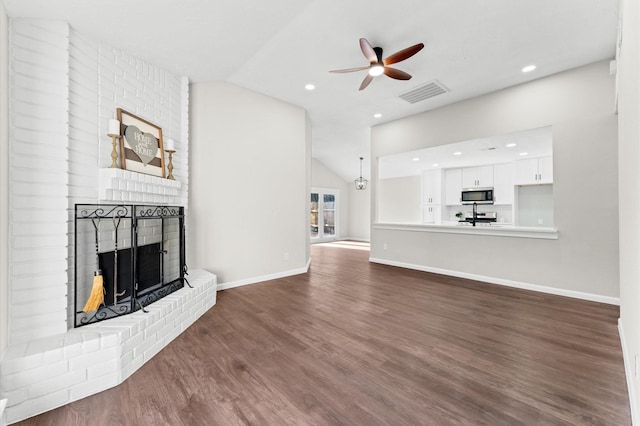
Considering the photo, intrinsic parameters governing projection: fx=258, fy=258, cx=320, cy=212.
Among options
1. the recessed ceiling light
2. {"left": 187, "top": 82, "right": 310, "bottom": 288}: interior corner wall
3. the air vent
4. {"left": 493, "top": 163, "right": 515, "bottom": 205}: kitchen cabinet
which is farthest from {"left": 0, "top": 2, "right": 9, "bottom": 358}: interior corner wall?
{"left": 493, "top": 163, "right": 515, "bottom": 205}: kitchen cabinet

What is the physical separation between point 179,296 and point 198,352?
64cm

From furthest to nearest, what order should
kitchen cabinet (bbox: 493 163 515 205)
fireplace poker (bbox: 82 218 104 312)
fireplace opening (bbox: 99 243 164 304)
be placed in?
kitchen cabinet (bbox: 493 163 515 205) → fireplace opening (bbox: 99 243 164 304) → fireplace poker (bbox: 82 218 104 312)

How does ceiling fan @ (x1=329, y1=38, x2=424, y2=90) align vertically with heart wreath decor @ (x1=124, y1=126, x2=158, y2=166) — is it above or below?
above

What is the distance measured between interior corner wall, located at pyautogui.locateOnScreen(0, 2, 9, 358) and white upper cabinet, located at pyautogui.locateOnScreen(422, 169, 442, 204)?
7882 mm

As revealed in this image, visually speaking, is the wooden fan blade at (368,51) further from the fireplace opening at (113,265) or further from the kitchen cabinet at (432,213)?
the kitchen cabinet at (432,213)

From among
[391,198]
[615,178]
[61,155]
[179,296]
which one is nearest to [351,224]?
[391,198]

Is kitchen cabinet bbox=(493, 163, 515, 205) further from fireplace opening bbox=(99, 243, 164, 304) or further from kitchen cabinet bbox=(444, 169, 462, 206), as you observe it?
fireplace opening bbox=(99, 243, 164, 304)

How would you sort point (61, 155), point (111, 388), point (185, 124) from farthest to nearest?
point (185, 124), point (61, 155), point (111, 388)

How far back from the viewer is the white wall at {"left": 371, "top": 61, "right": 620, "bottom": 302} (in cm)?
320

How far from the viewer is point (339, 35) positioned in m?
2.81

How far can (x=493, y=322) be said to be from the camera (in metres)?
2.64

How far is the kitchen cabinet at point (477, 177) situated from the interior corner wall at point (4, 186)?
26.1 ft

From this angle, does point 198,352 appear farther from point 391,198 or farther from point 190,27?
point 391,198

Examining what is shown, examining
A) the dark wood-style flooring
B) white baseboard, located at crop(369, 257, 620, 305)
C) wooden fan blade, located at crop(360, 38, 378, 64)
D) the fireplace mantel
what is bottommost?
the dark wood-style flooring
